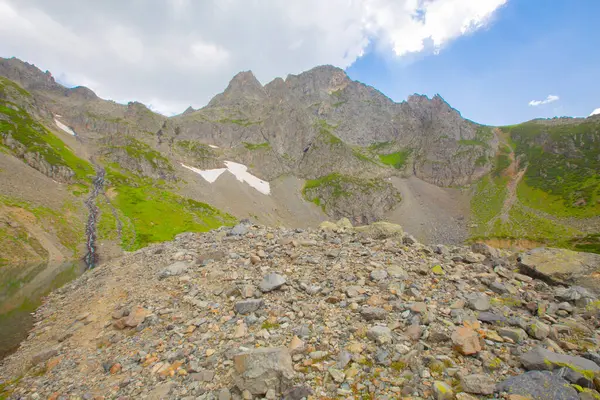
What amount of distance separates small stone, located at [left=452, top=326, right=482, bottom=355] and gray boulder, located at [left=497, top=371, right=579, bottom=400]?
1.08 metres

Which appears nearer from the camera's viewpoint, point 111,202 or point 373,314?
point 373,314

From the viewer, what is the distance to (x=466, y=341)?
773 cm

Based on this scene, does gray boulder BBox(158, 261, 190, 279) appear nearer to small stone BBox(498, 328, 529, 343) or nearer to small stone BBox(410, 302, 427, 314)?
small stone BBox(410, 302, 427, 314)

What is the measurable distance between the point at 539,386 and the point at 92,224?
105 metres

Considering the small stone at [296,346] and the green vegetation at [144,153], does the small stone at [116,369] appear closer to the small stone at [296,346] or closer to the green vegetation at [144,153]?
the small stone at [296,346]

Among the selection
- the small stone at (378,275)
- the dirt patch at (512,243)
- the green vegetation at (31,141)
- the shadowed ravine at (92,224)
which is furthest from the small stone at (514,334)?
the green vegetation at (31,141)

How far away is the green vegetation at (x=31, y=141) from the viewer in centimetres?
11606

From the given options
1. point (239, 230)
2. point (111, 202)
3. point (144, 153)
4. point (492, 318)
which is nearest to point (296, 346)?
point (492, 318)

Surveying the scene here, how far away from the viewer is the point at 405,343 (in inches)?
323

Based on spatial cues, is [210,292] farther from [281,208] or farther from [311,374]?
[281,208]

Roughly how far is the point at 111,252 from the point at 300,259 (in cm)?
7651

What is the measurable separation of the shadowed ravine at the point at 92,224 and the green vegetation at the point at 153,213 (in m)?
3.00

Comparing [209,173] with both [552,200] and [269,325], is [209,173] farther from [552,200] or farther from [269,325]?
[552,200]

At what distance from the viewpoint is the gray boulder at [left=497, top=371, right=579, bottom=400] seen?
5898 millimetres
